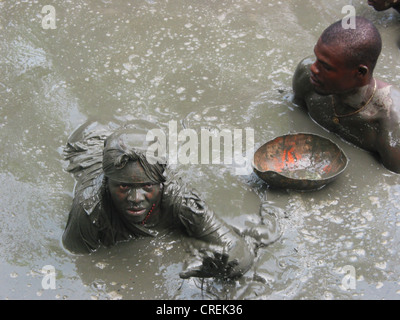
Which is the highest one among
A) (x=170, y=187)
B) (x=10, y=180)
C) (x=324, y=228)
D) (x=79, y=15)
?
(x=79, y=15)

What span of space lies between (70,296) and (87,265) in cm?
23

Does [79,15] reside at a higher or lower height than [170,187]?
higher

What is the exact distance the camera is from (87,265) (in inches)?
119

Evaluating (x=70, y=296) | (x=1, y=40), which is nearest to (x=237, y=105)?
(x=70, y=296)

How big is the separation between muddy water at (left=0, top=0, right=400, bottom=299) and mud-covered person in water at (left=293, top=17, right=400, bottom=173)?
0.15 meters

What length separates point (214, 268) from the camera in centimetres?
277

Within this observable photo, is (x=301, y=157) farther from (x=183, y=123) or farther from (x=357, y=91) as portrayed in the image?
(x=183, y=123)

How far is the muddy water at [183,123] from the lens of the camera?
296cm

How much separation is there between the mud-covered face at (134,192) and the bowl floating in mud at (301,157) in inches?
43.8

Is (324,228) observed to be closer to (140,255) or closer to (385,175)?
(385,175)

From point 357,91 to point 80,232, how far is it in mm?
2314

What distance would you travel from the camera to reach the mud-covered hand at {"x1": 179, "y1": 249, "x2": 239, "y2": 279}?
9.03 feet

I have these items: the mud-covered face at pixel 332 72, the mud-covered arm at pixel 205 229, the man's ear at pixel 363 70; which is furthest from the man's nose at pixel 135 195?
the man's ear at pixel 363 70

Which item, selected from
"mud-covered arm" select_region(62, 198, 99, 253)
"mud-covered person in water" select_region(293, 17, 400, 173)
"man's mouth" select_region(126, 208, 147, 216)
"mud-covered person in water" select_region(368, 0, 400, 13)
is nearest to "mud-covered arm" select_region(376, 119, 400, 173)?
"mud-covered person in water" select_region(293, 17, 400, 173)
